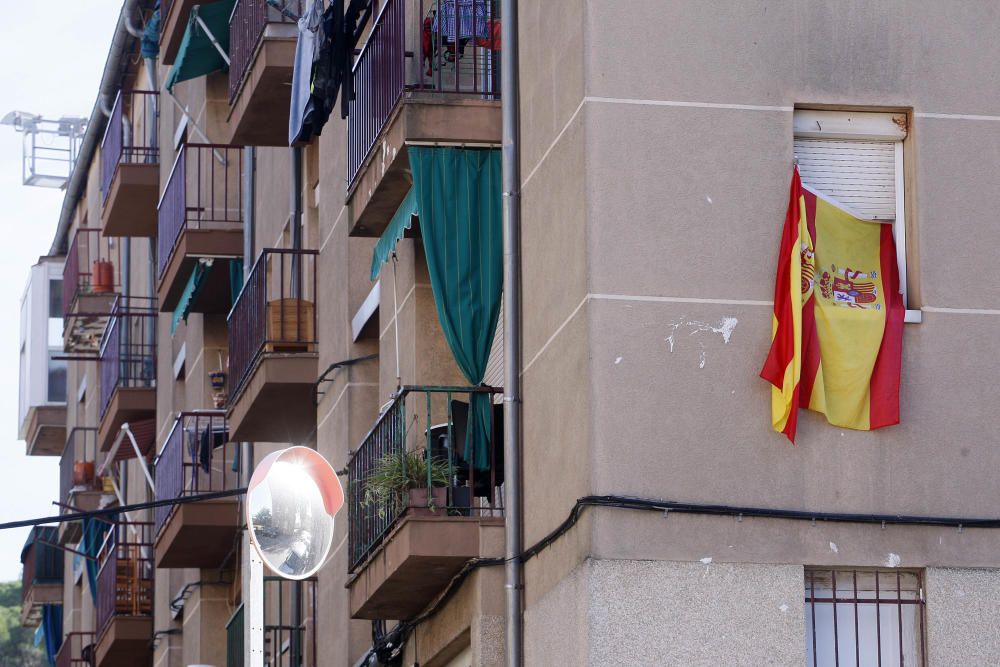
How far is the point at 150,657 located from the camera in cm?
3394

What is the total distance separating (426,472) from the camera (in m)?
16.0

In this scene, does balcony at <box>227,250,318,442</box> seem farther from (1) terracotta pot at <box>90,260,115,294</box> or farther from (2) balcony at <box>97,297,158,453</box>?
(1) terracotta pot at <box>90,260,115,294</box>

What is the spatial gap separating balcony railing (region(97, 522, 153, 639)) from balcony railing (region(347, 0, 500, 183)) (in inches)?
644

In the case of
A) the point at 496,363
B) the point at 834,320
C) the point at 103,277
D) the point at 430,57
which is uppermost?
the point at 103,277

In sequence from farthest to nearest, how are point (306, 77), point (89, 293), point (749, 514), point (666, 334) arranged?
point (89, 293), point (306, 77), point (666, 334), point (749, 514)

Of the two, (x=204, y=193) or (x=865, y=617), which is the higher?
(x=204, y=193)

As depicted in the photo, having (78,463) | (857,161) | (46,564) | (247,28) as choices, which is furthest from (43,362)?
(857,161)

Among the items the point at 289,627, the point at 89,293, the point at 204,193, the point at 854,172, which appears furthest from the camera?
the point at 89,293

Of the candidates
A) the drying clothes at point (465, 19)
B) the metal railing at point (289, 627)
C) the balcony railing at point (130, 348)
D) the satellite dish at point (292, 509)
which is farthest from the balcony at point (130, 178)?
the satellite dish at point (292, 509)

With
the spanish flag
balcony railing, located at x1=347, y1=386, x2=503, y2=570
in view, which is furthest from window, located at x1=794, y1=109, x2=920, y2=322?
balcony railing, located at x1=347, y1=386, x2=503, y2=570

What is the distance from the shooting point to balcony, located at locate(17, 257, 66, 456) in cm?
5000

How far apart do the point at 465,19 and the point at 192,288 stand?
11.2 metres

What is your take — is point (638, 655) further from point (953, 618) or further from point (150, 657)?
point (150, 657)

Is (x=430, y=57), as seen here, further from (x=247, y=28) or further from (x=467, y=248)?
(x=247, y=28)
